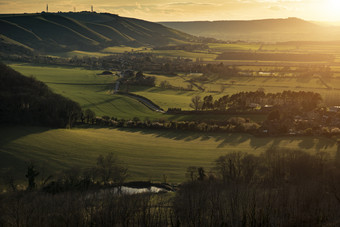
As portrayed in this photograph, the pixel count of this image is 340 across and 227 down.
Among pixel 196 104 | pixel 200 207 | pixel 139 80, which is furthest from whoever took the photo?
pixel 139 80

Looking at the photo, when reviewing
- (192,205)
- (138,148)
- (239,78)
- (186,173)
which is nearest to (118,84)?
(239,78)

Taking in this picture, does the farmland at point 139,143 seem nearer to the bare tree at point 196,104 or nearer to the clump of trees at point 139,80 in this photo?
the bare tree at point 196,104

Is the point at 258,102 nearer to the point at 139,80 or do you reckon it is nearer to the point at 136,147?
the point at 139,80

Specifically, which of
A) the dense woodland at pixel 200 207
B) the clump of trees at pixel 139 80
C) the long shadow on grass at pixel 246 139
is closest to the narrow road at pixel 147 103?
the clump of trees at pixel 139 80

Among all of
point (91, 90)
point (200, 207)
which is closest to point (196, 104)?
point (91, 90)

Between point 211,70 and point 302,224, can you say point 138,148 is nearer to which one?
point 302,224

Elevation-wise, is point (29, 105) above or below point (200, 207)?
above

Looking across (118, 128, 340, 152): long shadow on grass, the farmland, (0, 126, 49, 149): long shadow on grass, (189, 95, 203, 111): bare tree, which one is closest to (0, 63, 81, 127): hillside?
(0, 126, 49, 149): long shadow on grass
